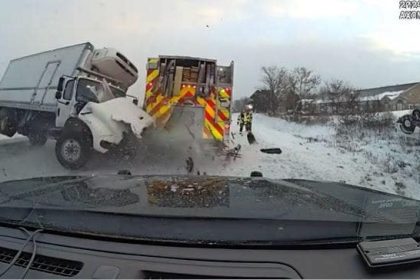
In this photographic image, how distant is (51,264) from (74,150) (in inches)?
318

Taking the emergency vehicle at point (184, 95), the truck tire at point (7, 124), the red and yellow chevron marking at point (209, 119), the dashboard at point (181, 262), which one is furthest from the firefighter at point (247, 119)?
the dashboard at point (181, 262)

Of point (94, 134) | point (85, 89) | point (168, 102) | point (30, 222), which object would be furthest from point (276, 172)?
point (30, 222)

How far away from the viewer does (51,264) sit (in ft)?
5.80

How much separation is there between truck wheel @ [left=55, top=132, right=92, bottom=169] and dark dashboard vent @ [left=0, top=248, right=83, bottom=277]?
25.5 feet

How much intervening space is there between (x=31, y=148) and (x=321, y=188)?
11.6 meters

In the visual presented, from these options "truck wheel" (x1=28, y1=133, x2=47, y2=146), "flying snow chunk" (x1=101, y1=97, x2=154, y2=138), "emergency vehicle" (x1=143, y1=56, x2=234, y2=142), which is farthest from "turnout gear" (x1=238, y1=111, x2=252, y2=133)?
"flying snow chunk" (x1=101, y1=97, x2=154, y2=138)

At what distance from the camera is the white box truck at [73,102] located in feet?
30.9

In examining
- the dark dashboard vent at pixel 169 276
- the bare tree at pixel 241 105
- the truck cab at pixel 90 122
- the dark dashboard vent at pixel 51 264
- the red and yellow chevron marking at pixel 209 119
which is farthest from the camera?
the bare tree at pixel 241 105

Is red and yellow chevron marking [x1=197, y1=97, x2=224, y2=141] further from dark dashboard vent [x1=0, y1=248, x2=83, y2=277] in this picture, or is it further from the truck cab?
dark dashboard vent [x1=0, y1=248, x2=83, y2=277]

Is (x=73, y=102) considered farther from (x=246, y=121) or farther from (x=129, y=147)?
(x=246, y=121)

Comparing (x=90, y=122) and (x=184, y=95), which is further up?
(x=184, y=95)

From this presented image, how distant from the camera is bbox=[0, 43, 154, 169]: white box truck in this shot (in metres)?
9.43

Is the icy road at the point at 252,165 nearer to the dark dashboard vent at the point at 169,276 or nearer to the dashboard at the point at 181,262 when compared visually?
the dashboard at the point at 181,262

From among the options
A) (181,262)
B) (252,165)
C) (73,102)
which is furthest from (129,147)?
(181,262)
